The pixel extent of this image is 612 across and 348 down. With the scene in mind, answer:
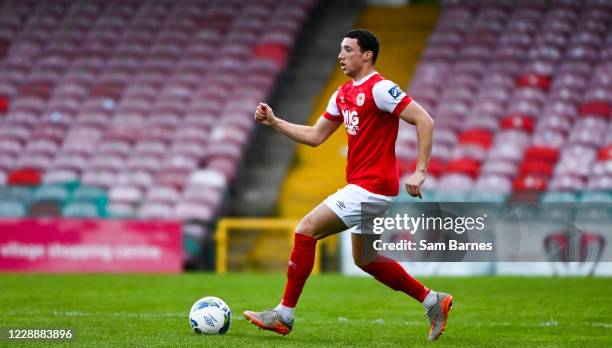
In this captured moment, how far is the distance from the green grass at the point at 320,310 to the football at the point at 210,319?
103 millimetres

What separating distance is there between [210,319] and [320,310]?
8.72ft

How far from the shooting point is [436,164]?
1989cm

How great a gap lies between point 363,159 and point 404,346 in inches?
54.0

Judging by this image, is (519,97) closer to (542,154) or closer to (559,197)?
(542,154)

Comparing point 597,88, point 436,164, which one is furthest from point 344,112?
point 597,88

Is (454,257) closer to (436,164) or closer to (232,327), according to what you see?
(232,327)

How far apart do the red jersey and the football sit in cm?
138

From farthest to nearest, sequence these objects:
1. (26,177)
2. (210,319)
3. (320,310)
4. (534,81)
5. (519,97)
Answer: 1. (534,81)
2. (519,97)
3. (26,177)
4. (320,310)
5. (210,319)

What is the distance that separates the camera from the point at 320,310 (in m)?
10.7

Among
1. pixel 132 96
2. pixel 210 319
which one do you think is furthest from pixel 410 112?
pixel 132 96

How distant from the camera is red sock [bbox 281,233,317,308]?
7977 millimetres

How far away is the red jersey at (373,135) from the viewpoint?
7949 millimetres

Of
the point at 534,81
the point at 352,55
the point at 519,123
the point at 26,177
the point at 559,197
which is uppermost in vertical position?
the point at 534,81

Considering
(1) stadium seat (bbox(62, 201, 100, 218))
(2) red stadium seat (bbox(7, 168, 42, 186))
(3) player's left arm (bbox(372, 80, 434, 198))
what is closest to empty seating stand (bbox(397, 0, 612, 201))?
(1) stadium seat (bbox(62, 201, 100, 218))
